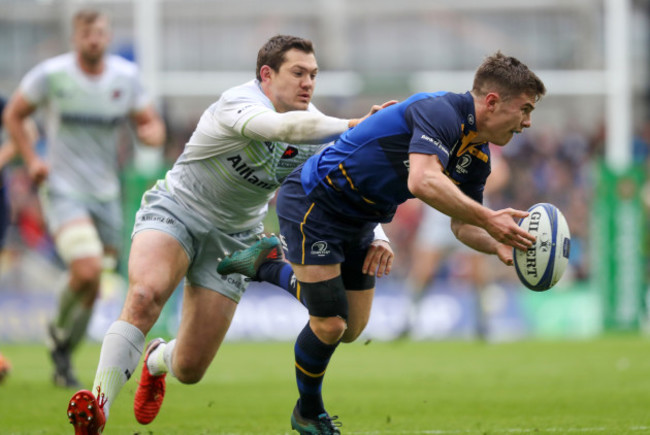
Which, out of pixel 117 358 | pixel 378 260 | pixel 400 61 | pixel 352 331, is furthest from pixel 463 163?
pixel 400 61

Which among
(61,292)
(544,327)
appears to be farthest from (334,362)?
(544,327)

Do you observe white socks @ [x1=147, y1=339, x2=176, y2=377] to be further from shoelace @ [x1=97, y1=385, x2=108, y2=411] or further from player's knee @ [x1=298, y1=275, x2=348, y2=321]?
player's knee @ [x1=298, y1=275, x2=348, y2=321]

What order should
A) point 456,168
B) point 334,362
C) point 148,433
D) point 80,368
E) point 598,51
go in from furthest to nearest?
point 598,51, point 334,362, point 80,368, point 148,433, point 456,168

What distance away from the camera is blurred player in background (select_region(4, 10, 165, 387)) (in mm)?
9328

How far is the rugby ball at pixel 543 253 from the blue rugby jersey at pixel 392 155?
1.63ft

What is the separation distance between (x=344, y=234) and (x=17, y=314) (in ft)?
34.5

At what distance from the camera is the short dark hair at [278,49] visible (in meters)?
6.35

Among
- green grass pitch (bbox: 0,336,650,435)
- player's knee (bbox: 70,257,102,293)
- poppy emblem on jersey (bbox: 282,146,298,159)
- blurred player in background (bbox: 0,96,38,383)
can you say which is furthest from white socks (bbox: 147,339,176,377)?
blurred player in background (bbox: 0,96,38,383)

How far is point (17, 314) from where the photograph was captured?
51.1ft

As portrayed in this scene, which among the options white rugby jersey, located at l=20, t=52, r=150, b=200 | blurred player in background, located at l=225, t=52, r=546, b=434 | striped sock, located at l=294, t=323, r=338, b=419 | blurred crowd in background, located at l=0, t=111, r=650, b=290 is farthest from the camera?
blurred crowd in background, located at l=0, t=111, r=650, b=290

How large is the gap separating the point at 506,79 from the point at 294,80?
136 centimetres

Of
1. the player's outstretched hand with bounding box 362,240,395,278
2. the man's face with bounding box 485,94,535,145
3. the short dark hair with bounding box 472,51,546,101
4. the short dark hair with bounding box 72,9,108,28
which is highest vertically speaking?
the short dark hair with bounding box 72,9,108,28

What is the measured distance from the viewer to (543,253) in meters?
5.51

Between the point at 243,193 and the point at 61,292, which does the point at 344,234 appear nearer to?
the point at 243,193
